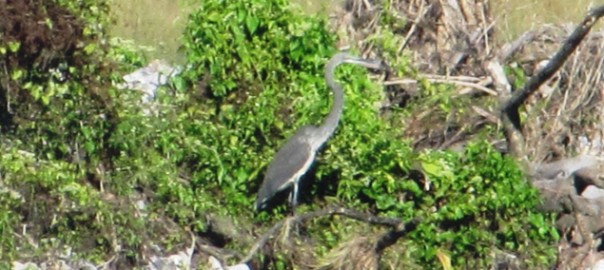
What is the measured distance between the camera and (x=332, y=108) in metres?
8.93

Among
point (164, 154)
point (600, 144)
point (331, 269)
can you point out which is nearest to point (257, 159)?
point (164, 154)

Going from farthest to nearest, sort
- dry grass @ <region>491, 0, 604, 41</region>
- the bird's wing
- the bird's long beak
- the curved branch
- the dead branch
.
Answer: dry grass @ <region>491, 0, 604, 41</region> < the bird's long beak < the bird's wing < the curved branch < the dead branch

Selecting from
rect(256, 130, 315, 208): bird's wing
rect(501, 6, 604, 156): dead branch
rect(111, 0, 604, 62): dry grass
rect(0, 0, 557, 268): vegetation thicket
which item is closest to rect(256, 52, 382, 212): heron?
rect(256, 130, 315, 208): bird's wing

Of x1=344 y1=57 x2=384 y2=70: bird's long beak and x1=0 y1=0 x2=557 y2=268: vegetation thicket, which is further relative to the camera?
x1=344 y1=57 x2=384 y2=70: bird's long beak

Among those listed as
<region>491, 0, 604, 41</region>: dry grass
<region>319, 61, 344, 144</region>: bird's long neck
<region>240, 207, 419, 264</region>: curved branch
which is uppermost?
<region>319, 61, 344, 144</region>: bird's long neck

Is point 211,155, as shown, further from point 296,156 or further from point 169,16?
point 169,16

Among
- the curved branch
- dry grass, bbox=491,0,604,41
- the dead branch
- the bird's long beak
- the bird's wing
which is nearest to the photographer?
the dead branch

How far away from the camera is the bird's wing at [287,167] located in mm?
8672

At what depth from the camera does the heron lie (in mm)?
8688

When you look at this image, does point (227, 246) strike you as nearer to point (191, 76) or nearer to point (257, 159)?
point (257, 159)

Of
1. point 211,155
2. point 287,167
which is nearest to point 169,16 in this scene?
point 211,155

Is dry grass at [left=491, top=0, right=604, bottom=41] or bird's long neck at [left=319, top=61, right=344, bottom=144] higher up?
bird's long neck at [left=319, top=61, right=344, bottom=144]

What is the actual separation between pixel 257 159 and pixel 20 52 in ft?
5.38

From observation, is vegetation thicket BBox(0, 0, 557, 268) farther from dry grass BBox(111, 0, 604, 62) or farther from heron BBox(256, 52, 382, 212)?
dry grass BBox(111, 0, 604, 62)
